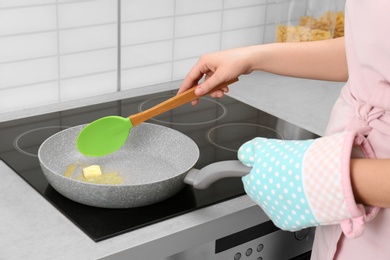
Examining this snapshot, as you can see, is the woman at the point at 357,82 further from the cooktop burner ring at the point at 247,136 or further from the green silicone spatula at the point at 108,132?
the cooktop burner ring at the point at 247,136

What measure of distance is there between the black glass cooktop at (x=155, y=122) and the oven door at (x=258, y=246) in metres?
0.06

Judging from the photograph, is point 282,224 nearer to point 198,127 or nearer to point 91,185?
point 91,185

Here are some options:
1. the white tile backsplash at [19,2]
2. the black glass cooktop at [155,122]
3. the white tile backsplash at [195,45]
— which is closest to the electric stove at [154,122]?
the black glass cooktop at [155,122]

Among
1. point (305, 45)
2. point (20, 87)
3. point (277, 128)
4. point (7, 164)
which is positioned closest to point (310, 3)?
point (277, 128)

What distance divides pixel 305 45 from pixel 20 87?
591 millimetres

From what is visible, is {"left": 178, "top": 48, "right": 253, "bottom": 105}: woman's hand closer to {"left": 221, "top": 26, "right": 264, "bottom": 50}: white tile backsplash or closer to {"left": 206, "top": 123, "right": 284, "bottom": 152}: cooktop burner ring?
{"left": 206, "top": 123, "right": 284, "bottom": 152}: cooktop burner ring

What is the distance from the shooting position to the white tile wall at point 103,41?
1.30 meters

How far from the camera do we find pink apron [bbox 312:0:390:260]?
846mm

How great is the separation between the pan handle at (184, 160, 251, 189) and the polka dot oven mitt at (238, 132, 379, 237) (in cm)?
5

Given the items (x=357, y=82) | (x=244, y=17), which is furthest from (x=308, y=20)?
(x=357, y=82)

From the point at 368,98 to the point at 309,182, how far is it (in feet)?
0.52

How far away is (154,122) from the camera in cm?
133

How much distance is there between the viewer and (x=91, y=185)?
95 cm

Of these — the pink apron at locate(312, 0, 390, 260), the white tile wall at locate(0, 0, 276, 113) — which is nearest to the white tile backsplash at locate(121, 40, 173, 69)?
the white tile wall at locate(0, 0, 276, 113)
